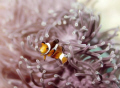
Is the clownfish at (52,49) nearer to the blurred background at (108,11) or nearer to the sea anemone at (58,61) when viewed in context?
the sea anemone at (58,61)

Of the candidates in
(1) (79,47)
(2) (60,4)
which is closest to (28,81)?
(1) (79,47)

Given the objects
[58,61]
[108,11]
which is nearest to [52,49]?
[58,61]

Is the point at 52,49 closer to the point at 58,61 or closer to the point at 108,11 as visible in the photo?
the point at 58,61

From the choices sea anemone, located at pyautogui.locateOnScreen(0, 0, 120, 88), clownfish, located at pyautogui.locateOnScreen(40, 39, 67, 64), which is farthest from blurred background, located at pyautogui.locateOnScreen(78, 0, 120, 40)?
clownfish, located at pyautogui.locateOnScreen(40, 39, 67, 64)

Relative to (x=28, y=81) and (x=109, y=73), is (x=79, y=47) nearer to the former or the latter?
(x=109, y=73)

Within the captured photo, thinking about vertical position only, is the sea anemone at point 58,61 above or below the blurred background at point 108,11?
below

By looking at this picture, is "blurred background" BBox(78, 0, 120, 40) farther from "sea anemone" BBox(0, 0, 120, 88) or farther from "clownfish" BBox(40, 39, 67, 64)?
"clownfish" BBox(40, 39, 67, 64)

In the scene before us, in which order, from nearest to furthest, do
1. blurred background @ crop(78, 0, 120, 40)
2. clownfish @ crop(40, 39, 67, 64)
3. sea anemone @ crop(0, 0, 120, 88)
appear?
clownfish @ crop(40, 39, 67, 64), sea anemone @ crop(0, 0, 120, 88), blurred background @ crop(78, 0, 120, 40)

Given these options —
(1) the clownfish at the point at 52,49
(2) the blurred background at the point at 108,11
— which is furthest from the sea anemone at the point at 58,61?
(2) the blurred background at the point at 108,11
